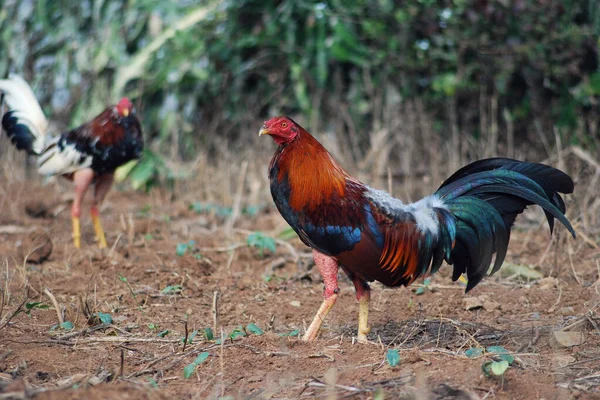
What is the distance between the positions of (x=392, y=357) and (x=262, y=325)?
136cm

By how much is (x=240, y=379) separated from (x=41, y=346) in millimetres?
1225

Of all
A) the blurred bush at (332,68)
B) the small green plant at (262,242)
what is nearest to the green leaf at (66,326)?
the small green plant at (262,242)

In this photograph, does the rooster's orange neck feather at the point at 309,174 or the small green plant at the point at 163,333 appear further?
the small green plant at the point at 163,333

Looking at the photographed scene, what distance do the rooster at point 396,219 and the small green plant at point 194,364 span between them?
71cm

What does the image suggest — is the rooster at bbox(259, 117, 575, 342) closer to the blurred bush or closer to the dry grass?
the dry grass

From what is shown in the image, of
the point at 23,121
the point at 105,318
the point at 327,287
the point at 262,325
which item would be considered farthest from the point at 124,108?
the point at 327,287

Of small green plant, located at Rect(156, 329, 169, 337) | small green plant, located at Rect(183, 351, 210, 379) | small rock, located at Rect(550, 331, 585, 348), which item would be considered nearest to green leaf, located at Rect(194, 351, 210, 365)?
small green plant, located at Rect(183, 351, 210, 379)

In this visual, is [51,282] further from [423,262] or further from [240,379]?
[423,262]

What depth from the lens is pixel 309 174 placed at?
12.7 feet

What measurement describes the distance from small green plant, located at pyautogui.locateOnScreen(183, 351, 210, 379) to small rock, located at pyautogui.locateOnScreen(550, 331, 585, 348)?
1.93m

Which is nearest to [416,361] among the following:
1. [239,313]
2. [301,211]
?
[301,211]

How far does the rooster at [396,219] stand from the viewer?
3754mm

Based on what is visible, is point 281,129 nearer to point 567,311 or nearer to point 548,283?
point 567,311

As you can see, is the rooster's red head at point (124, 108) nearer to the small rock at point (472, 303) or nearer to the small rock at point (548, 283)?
the small rock at point (472, 303)
